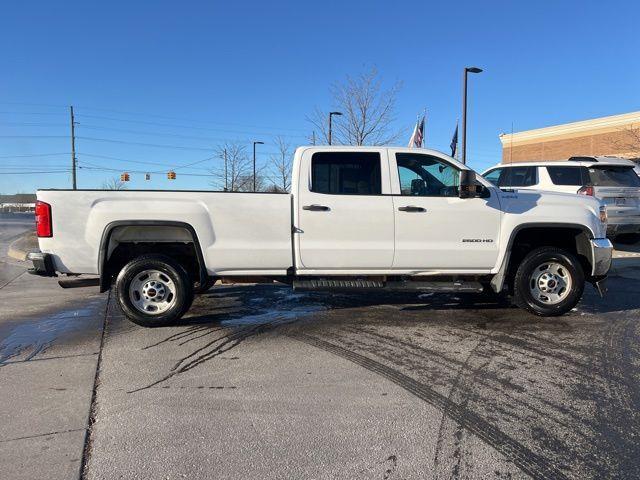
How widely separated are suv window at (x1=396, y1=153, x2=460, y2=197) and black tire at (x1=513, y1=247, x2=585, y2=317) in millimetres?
1302

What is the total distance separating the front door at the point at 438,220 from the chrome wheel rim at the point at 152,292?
2.74 m

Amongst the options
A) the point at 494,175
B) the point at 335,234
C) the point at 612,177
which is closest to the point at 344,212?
the point at 335,234

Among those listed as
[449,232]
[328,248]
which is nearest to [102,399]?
[328,248]

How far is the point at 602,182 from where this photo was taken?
35.3ft

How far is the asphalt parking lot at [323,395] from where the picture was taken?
3045 millimetres

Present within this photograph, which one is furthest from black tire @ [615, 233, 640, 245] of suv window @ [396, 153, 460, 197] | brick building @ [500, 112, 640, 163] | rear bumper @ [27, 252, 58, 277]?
brick building @ [500, 112, 640, 163]

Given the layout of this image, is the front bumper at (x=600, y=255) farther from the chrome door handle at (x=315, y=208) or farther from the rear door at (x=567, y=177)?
the rear door at (x=567, y=177)

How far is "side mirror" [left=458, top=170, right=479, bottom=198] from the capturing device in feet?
19.0

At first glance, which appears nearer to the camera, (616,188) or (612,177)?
(616,188)

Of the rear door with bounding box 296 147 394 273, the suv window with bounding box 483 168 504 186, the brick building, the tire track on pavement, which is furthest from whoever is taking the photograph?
the brick building

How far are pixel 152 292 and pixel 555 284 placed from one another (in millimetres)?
4967

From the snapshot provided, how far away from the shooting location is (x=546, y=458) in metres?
3.07

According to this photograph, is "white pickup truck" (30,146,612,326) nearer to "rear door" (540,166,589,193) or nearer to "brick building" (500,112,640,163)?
"rear door" (540,166,589,193)

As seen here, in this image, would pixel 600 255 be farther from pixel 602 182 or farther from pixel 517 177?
pixel 602 182
